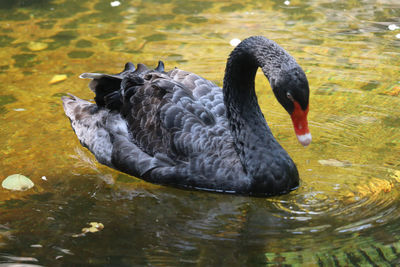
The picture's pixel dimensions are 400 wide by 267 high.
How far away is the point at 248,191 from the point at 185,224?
68cm

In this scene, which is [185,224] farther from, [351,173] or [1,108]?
[1,108]

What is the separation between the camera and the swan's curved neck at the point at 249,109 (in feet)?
→ 15.4

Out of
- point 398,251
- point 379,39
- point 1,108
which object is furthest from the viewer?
point 379,39

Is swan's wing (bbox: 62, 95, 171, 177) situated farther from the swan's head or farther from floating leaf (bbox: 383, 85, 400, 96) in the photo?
floating leaf (bbox: 383, 85, 400, 96)

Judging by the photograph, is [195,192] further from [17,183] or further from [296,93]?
[17,183]

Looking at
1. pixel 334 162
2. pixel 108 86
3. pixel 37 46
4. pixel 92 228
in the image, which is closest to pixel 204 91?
pixel 108 86

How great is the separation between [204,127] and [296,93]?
1085 millimetres

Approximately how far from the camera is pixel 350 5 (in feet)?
29.7

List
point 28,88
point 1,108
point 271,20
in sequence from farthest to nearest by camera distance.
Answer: point 271,20, point 28,88, point 1,108

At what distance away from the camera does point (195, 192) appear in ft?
16.1

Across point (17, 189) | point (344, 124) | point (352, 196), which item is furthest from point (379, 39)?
point (17, 189)

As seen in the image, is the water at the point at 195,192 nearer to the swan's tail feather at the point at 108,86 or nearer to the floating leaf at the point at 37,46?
the floating leaf at the point at 37,46

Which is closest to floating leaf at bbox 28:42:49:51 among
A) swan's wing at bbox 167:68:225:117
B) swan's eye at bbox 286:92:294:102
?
swan's wing at bbox 167:68:225:117

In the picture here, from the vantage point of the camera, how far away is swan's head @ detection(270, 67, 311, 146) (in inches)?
164
